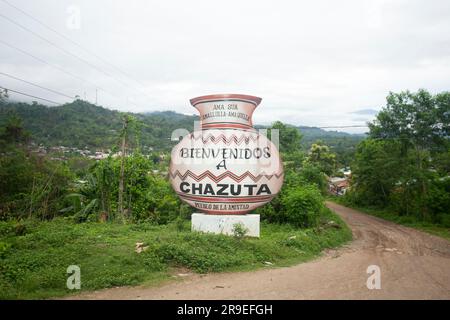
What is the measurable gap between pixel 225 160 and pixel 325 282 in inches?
172

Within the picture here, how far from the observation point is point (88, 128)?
1046 inches

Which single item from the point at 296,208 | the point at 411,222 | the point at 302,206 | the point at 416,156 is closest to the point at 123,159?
the point at 296,208

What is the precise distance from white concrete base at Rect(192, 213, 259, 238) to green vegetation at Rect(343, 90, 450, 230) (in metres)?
11.9

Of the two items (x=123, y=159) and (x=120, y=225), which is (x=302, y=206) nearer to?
(x=120, y=225)

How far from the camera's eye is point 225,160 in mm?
10242

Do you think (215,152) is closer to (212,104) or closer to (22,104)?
(212,104)

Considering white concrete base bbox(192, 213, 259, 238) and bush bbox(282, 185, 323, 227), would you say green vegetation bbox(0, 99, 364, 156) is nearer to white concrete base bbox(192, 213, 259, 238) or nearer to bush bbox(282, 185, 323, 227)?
bush bbox(282, 185, 323, 227)

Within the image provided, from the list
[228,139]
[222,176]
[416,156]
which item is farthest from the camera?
[416,156]

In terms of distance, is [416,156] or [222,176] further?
[416,156]

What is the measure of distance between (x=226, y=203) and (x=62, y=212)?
661cm

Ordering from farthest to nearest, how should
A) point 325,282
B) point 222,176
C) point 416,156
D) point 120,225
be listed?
point 416,156, point 120,225, point 222,176, point 325,282

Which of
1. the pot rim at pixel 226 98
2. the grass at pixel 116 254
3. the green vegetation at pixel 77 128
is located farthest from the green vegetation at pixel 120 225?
the green vegetation at pixel 77 128

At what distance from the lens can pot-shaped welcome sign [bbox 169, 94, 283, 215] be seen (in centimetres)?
1025

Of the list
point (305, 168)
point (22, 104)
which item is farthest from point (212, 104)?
point (22, 104)
